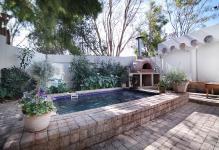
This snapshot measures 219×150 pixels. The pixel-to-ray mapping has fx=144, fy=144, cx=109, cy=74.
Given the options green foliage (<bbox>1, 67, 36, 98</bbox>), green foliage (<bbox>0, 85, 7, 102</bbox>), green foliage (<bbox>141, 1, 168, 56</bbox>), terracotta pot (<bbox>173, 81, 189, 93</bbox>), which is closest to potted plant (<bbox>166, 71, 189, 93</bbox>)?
terracotta pot (<bbox>173, 81, 189, 93</bbox>)

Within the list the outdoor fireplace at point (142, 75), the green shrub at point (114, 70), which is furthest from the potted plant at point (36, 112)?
the green shrub at point (114, 70)

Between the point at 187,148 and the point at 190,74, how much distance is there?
659 cm

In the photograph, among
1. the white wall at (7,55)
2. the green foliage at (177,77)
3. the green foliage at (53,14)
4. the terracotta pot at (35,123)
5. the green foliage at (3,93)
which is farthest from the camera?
the white wall at (7,55)

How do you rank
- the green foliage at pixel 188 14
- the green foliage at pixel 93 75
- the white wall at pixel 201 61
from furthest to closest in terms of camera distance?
the green foliage at pixel 188 14, the green foliage at pixel 93 75, the white wall at pixel 201 61

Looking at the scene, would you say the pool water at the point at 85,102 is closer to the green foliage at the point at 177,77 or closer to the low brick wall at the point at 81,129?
the green foliage at the point at 177,77

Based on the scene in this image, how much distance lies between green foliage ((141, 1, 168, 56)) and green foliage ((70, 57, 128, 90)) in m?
6.34

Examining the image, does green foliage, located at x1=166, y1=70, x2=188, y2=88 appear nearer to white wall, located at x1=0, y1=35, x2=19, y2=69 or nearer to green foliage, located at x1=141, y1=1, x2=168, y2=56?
white wall, located at x1=0, y1=35, x2=19, y2=69

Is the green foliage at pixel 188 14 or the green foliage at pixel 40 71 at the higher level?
the green foliage at pixel 188 14

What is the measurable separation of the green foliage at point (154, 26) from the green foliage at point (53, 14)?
11546 millimetres

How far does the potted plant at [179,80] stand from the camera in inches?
224

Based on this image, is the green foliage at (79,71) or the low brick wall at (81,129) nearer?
the low brick wall at (81,129)

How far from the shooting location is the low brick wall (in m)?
2.17

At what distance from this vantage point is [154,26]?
46.5ft

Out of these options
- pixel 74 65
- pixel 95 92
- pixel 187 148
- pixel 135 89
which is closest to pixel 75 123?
pixel 187 148
